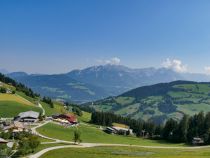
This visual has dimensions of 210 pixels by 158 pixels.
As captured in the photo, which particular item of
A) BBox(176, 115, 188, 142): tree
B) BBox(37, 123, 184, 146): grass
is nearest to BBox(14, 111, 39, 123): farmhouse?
BBox(37, 123, 184, 146): grass

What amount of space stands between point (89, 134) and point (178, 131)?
137ft

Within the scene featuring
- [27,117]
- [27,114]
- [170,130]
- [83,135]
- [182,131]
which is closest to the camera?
[83,135]

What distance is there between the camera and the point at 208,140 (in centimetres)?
17825

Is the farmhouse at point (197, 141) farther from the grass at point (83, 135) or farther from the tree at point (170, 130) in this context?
the tree at point (170, 130)

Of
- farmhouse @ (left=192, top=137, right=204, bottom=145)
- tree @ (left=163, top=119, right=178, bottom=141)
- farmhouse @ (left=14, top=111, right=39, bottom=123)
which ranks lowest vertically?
farmhouse @ (left=192, top=137, right=204, bottom=145)

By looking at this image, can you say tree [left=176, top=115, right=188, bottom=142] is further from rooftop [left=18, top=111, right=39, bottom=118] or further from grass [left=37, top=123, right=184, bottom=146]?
rooftop [left=18, top=111, right=39, bottom=118]

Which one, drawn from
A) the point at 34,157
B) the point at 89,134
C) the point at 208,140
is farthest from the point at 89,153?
the point at 208,140

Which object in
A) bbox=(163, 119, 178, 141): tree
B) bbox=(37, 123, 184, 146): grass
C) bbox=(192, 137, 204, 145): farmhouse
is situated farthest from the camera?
bbox=(163, 119, 178, 141): tree

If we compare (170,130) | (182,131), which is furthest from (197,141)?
(170,130)

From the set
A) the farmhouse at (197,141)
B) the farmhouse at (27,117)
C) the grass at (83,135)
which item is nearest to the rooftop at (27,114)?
the farmhouse at (27,117)

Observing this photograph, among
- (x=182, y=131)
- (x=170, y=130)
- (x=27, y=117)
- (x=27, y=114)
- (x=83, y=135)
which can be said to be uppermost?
(x=27, y=114)

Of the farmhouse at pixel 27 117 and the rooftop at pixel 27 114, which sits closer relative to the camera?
the farmhouse at pixel 27 117

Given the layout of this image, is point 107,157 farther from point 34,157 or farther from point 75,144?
point 75,144

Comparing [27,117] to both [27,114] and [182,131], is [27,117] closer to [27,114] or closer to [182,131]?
[27,114]
